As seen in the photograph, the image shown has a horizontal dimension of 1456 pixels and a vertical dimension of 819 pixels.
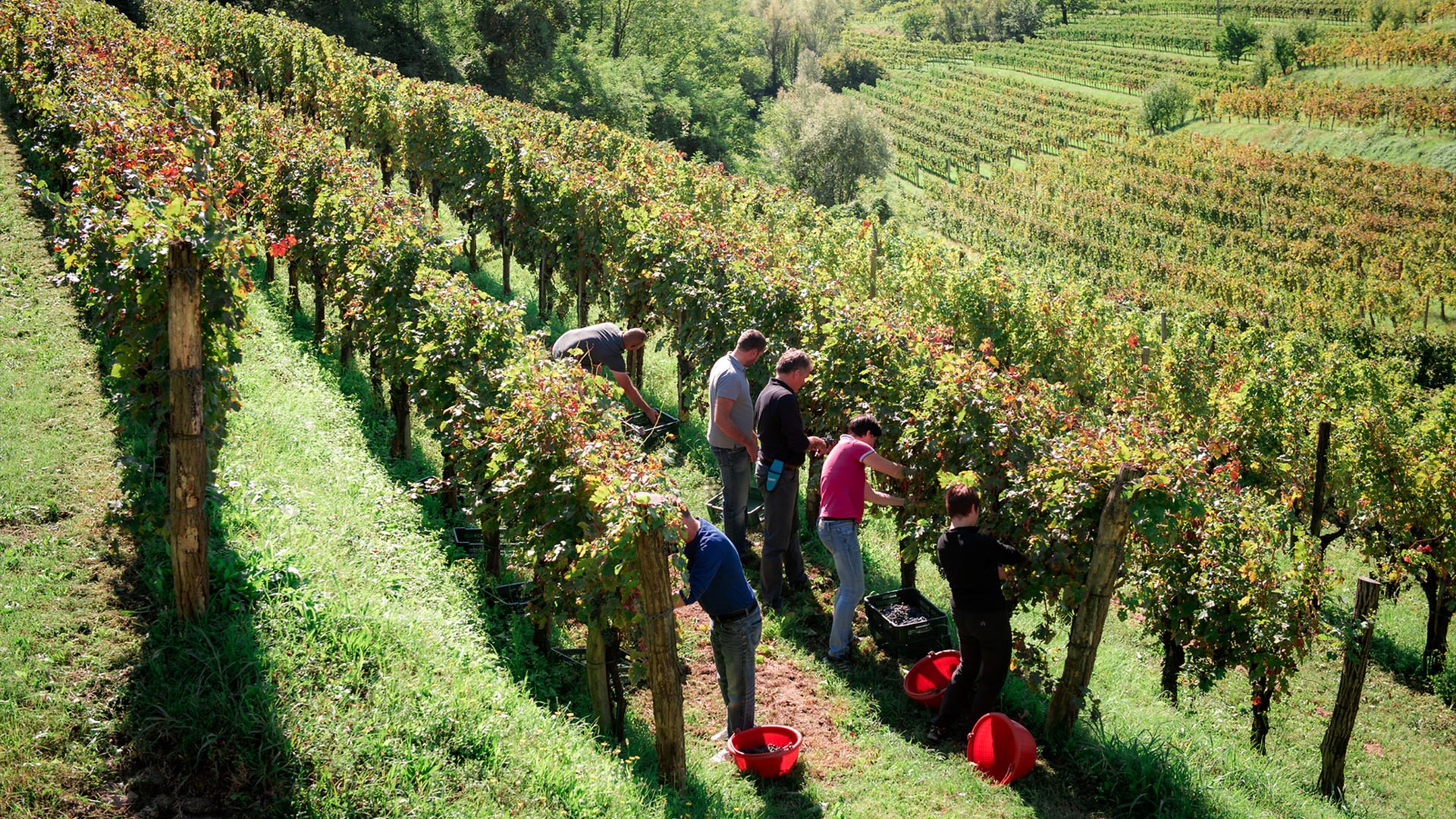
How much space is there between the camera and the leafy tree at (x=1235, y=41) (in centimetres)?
8500

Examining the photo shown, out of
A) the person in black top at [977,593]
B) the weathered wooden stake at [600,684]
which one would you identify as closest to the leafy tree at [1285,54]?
the person in black top at [977,593]

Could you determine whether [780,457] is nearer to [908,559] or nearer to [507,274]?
[908,559]

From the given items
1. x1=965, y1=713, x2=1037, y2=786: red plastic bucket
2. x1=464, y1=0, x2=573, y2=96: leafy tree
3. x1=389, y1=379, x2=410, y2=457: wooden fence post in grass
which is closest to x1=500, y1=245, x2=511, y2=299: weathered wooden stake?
x1=389, y1=379, x2=410, y2=457: wooden fence post in grass

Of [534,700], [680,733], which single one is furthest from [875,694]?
[534,700]

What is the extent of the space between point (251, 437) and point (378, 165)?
1631cm

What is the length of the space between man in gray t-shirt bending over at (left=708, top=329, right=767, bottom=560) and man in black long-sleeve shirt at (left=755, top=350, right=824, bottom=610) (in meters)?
0.14

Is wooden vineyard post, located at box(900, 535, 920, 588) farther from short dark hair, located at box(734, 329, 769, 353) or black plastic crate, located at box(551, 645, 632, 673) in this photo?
black plastic crate, located at box(551, 645, 632, 673)

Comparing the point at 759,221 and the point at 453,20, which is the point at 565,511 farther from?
the point at 453,20

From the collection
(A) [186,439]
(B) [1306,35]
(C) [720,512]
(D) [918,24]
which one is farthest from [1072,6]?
(A) [186,439]

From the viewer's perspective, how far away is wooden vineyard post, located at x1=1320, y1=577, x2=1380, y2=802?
8.12m

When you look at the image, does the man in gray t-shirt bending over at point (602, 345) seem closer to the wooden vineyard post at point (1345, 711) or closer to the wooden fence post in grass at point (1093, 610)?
the wooden fence post in grass at point (1093, 610)

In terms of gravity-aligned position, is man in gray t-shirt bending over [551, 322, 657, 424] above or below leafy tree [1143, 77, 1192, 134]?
below

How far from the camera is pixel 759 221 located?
1947cm

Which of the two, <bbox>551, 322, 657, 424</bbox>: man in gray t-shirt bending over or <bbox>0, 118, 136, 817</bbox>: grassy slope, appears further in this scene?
<bbox>551, 322, 657, 424</bbox>: man in gray t-shirt bending over
